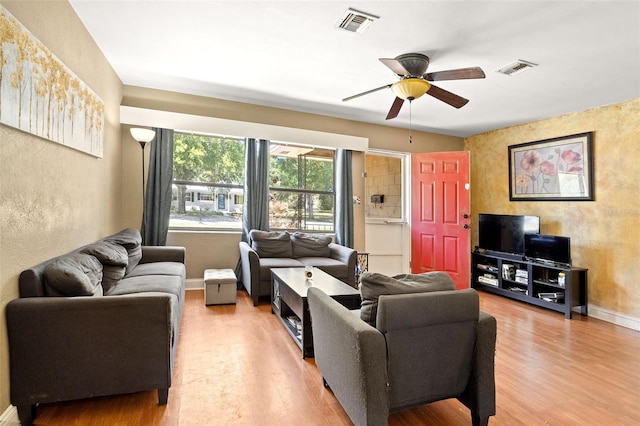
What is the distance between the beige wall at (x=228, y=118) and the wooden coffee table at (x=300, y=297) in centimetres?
130

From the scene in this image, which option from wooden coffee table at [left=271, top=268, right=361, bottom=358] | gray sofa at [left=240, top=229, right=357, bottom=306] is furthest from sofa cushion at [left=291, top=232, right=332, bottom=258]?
wooden coffee table at [left=271, top=268, right=361, bottom=358]

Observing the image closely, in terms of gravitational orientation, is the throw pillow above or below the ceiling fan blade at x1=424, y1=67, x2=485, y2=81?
below

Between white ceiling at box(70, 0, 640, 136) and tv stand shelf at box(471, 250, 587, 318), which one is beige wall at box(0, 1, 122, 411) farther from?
tv stand shelf at box(471, 250, 587, 318)

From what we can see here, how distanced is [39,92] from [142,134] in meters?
1.88

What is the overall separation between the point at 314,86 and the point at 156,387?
335cm

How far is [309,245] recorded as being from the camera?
4.85 m

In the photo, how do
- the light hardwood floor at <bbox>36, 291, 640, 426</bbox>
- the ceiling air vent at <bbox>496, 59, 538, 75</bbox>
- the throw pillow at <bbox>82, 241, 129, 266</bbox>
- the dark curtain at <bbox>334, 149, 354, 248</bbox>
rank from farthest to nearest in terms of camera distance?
the dark curtain at <bbox>334, 149, 354, 248</bbox>, the ceiling air vent at <bbox>496, 59, 538, 75</bbox>, the throw pillow at <bbox>82, 241, 129, 266</bbox>, the light hardwood floor at <bbox>36, 291, 640, 426</bbox>

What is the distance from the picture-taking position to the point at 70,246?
2.57 metres

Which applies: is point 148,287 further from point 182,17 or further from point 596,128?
point 596,128

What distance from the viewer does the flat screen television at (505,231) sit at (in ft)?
15.3

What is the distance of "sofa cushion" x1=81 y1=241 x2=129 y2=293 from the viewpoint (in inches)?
99.7

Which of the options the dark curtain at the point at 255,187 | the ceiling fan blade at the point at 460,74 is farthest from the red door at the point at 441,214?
the ceiling fan blade at the point at 460,74

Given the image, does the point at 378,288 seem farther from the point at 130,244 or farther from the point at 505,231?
the point at 505,231

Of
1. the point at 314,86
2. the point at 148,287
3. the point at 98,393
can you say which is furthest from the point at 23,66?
the point at 314,86
